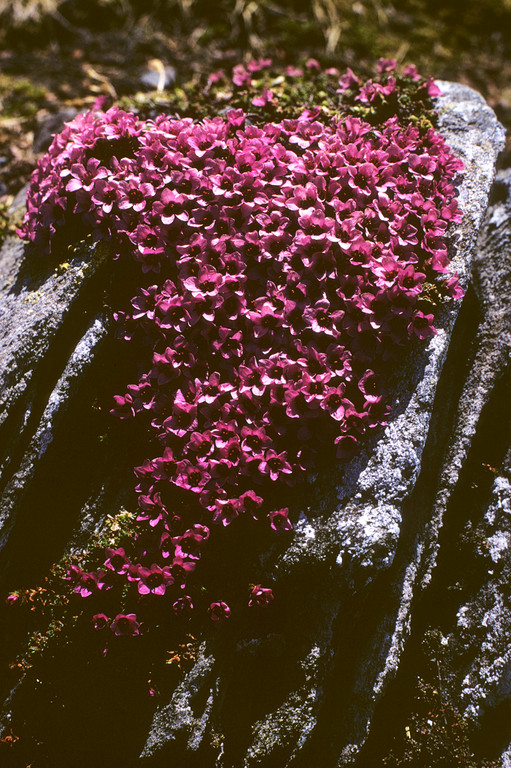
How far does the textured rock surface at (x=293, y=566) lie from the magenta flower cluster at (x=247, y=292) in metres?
0.30

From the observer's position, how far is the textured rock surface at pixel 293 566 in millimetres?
3957

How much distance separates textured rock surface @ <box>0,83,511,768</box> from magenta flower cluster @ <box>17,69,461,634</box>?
303 mm

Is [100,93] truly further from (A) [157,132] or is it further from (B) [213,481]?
(B) [213,481]

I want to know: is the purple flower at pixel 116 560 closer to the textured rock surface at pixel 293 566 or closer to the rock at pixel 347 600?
the textured rock surface at pixel 293 566

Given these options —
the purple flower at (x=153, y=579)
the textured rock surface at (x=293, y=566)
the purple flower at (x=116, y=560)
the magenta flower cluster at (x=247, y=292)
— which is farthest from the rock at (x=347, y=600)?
the purple flower at (x=116, y=560)

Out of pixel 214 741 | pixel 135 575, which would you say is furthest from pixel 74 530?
pixel 214 741

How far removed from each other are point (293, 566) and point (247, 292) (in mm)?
2190

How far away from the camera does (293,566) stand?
398cm

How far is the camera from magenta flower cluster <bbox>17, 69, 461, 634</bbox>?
13.1 feet

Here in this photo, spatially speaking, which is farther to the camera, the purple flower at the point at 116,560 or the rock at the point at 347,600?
the purple flower at the point at 116,560

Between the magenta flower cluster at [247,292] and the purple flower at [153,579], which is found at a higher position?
the magenta flower cluster at [247,292]

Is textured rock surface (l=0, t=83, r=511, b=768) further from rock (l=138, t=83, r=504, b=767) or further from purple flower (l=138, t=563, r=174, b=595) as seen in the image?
purple flower (l=138, t=563, r=174, b=595)

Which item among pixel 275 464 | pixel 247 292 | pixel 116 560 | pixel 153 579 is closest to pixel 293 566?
pixel 275 464

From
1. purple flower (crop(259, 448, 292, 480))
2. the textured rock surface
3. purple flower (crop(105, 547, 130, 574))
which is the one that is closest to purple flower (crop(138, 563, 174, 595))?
purple flower (crop(105, 547, 130, 574))
